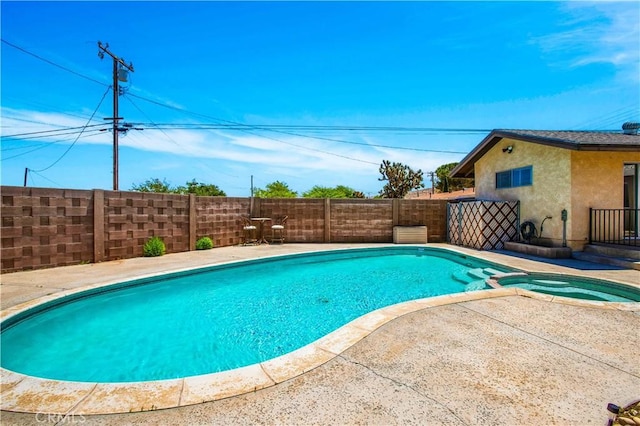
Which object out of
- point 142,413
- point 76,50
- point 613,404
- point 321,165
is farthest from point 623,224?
point 76,50

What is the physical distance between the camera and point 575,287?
226 inches

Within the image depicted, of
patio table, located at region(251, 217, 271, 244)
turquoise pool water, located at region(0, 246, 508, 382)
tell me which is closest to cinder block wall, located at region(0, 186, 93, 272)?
turquoise pool water, located at region(0, 246, 508, 382)

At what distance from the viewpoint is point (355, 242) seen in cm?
1216

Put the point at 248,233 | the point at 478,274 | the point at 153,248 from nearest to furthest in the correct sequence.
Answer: the point at 478,274, the point at 153,248, the point at 248,233

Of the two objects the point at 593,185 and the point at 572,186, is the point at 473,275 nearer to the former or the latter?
the point at 572,186

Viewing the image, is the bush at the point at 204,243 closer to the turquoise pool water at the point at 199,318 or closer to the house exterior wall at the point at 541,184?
the turquoise pool water at the point at 199,318

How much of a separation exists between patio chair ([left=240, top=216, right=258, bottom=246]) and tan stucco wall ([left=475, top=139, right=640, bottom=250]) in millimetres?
9452

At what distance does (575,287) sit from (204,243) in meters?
9.61

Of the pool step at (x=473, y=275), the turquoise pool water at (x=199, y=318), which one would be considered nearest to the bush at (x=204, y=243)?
the turquoise pool water at (x=199, y=318)

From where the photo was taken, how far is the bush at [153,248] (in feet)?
Answer: 28.0

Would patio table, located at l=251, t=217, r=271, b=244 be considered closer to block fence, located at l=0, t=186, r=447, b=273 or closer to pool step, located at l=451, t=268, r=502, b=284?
block fence, located at l=0, t=186, r=447, b=273

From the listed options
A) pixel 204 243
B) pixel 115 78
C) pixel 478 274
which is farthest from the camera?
pixel 115 78

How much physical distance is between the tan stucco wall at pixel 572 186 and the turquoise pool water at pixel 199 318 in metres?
2.92
